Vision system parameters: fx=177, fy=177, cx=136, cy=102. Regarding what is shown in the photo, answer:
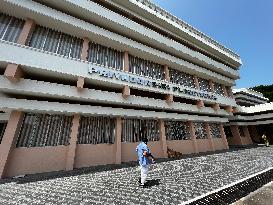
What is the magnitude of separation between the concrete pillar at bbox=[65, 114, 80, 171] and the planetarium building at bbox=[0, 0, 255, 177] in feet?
0.19

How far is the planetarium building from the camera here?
32.9 feet

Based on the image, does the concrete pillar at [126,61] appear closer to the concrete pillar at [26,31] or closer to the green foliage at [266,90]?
the concrete pillar at [26,31]

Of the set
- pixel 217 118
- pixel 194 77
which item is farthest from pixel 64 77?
pixel 217 118

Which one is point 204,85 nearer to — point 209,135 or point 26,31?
point 209,135

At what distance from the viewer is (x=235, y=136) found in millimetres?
27438

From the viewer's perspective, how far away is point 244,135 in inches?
1153

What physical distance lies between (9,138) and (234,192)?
10.6 meters

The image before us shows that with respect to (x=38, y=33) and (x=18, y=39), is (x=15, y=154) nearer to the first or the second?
(x=18, y=39)

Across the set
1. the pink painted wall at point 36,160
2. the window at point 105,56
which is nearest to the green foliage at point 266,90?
the window at point 105,56

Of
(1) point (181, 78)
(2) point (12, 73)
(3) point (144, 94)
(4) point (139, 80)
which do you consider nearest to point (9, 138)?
(2) point (12, 73)

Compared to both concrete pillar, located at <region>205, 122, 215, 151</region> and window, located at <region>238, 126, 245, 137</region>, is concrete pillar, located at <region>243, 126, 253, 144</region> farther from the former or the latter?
concrete pillar, located at <region>205, 122, 215, 151</region>

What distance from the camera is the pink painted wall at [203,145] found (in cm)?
1966

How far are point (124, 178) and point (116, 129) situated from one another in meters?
5.22

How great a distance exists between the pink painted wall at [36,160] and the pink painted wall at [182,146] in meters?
9.69
